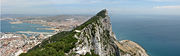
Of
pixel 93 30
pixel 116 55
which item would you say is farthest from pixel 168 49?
pixel 93 30

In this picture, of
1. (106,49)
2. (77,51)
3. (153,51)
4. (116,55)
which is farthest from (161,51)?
(77,51)

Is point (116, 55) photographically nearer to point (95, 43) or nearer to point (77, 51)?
point (95, 43)

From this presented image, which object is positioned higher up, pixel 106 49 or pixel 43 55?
pixel 43 55

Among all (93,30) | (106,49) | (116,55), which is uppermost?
(93,30)

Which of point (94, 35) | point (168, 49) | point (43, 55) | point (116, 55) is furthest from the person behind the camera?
point (168, 49)

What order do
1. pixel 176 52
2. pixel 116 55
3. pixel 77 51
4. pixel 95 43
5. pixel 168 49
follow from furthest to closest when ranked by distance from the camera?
pixel 168 49 → pixel 176 52 → pixel 116 55 → pixel 95 43 → pixel 77 51

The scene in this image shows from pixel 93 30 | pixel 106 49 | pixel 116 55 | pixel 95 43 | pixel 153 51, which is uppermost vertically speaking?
pixel 93 30

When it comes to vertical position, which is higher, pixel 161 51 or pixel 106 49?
pixel 106 49

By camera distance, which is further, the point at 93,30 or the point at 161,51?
the point at 161,51

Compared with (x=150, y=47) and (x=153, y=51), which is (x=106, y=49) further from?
(x=150, y=47)
